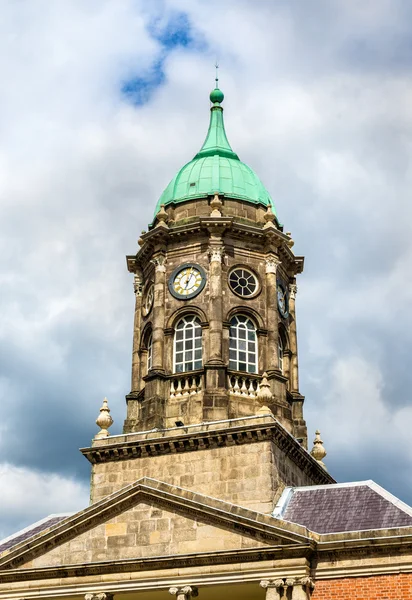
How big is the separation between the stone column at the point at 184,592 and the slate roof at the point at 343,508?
421 cm

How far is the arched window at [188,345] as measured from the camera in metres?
40.6

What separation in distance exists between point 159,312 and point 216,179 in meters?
7.01

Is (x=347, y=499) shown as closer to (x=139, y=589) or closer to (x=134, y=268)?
(x=139, y=589)

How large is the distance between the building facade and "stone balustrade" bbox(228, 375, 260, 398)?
0.07 metres

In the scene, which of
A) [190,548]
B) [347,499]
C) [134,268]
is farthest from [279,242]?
[190,548]

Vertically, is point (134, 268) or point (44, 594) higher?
point (134, 268)

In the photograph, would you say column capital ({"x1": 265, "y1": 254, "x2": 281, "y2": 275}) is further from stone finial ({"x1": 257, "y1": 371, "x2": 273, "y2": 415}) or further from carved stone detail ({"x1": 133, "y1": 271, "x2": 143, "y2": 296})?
stone finial ({"x1": 257, "y1": 371, "x2": 273, "y2": 415})

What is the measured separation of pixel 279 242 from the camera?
43.3 meters

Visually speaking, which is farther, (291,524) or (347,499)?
(347,499)

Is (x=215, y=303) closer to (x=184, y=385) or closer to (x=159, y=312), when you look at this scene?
(x=159, y=312)

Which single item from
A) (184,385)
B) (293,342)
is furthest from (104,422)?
(293,342)

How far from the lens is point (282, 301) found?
43531 millimetres

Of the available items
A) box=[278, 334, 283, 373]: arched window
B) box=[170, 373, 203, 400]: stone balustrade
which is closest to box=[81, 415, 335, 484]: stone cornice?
box=[170, 373, 203, 400]: stone balustrade

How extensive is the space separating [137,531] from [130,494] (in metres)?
1.30
